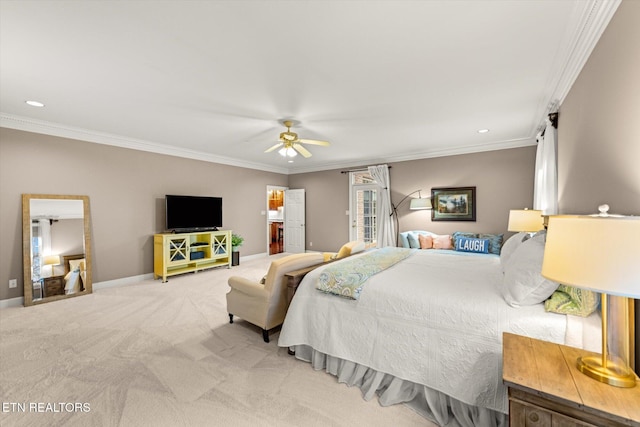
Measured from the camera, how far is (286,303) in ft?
9.36

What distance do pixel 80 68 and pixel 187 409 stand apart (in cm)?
302

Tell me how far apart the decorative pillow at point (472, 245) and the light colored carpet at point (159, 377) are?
149 inches

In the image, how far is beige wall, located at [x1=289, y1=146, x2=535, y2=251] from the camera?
4977 millimetres

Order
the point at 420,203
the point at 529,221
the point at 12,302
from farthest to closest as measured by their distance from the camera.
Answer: the point at 420,203 → the point at 12,302 → the point at 529,221

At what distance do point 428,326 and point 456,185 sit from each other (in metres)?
4.43

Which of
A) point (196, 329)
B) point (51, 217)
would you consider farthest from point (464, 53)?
point (51, 217)

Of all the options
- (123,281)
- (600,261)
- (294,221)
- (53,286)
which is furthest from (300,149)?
(53,286)

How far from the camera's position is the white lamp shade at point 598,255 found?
87 cm

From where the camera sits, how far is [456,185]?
5.52 metres

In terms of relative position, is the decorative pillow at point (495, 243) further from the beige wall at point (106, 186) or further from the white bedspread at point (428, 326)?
the beige wall at point (106, 186)

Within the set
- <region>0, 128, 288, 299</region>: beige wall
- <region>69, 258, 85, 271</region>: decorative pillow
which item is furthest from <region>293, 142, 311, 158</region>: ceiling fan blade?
<region>69, 258, 85, 271</region>: decorative pillow

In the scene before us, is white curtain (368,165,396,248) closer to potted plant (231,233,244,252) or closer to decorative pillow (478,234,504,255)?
decorative pillow (478,234,504,255)

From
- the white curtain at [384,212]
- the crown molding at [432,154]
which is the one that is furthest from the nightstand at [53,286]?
the white curtain at [384,212]

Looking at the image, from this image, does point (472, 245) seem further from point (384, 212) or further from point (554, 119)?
point (554, 119)
